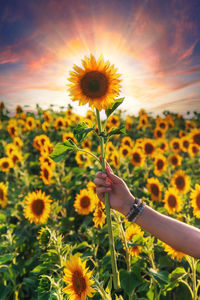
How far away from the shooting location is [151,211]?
160 cm

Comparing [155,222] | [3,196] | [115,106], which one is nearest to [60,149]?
[115,106]

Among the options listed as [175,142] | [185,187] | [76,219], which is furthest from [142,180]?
[175,142]

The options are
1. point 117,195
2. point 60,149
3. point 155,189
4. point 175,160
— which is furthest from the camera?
point 175,160

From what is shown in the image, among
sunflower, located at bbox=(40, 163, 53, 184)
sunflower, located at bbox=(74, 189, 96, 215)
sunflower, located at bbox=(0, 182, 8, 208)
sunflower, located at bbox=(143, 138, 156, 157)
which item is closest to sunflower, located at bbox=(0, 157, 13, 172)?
sunflower, located at bbox=(0, 182, 8, 208)

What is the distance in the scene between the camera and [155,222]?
1535 mm

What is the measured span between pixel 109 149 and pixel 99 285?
141 inches

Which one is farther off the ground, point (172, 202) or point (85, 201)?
point (85, 201)

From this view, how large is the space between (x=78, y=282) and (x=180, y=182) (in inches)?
103

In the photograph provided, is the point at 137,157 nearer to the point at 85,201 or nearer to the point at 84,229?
the point at 85,201

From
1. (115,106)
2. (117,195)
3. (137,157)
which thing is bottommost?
(137,157)

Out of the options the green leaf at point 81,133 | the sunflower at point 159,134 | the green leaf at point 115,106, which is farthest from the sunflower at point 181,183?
the sunflower at point 159,134

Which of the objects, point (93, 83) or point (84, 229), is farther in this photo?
point (84, 229)

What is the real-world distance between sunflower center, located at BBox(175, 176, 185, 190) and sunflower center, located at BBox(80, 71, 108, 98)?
2574 mm

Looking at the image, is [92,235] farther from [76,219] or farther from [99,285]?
[76,219]
